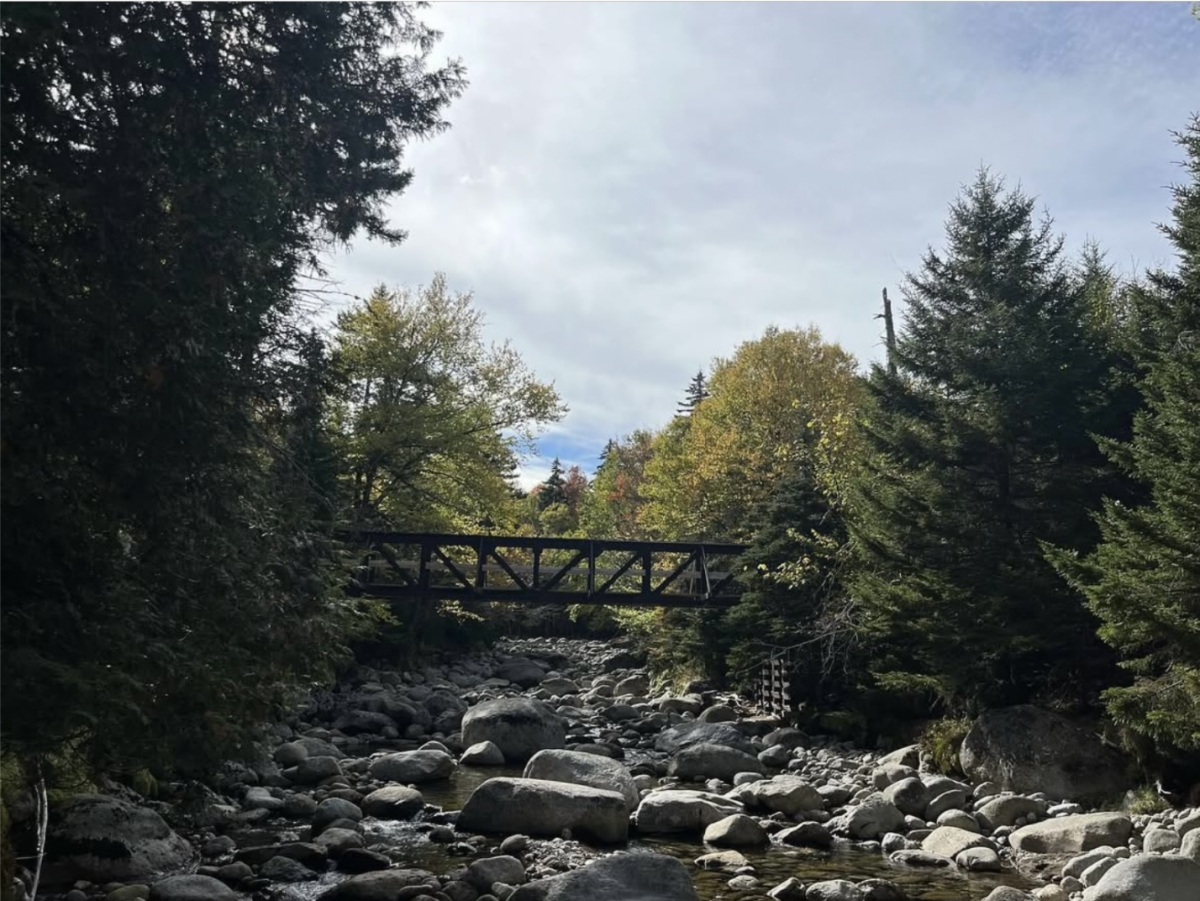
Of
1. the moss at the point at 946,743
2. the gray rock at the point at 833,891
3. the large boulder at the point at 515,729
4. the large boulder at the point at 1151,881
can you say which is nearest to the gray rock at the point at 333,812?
the large boulder at the point at 515,729

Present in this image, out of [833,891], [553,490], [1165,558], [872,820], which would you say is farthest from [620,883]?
[553,490]

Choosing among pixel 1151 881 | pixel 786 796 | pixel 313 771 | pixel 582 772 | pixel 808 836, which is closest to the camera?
pixel 1151 881

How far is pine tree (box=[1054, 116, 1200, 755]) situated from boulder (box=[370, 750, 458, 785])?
346 inches

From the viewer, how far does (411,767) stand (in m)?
13.7

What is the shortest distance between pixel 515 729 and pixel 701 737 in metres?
3.39

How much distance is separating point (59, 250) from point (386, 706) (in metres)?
15.3

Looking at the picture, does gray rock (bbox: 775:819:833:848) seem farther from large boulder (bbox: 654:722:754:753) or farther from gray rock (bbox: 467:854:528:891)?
large boulder (bbox: 654:722:754:753)

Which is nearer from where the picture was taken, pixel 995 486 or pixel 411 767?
pixel 411 767

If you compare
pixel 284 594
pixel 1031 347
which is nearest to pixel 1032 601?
pixel 1031 347

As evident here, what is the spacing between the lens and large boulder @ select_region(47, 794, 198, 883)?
8.39m

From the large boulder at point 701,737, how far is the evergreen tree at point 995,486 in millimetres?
2899

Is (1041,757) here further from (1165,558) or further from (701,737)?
(701,737)

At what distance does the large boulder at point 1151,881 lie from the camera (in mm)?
7695

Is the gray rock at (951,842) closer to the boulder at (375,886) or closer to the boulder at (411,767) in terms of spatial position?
the boulder at (375,886)
